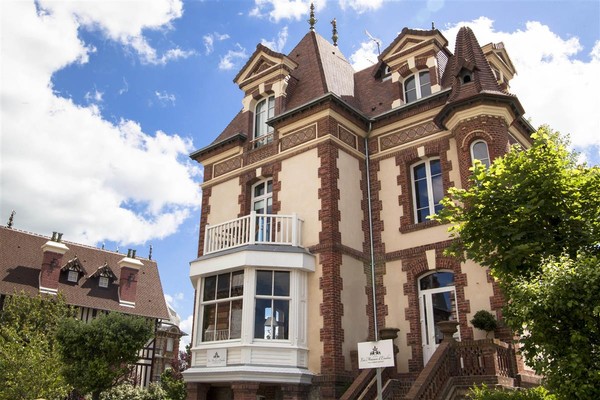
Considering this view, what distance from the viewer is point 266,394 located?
46.7 ft

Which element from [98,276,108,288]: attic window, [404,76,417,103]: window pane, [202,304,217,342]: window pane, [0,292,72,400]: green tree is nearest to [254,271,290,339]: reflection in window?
[202,304,217,342]: window pane

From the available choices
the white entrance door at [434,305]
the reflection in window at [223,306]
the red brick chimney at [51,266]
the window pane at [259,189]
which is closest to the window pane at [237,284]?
the reflection in window at [223,306]

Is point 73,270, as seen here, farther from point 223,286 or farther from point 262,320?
point 262,320

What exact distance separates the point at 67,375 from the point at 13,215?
23.4m

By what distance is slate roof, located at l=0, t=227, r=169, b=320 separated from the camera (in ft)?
103

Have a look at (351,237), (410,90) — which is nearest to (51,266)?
(351,237)

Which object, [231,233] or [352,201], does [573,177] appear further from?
[231,233]

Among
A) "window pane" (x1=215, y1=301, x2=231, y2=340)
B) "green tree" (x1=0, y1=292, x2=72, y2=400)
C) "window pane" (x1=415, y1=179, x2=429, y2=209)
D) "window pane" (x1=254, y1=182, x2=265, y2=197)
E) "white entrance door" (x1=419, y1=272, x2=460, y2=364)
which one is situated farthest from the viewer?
"green tree" (x1=0, y1=292, x2=72, y2=400)

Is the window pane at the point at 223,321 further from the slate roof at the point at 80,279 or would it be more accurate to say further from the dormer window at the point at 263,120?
the slate roof at the point at 80,279

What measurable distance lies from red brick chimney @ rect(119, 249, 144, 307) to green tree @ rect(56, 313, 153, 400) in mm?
18204

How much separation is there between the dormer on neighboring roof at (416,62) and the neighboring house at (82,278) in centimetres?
2240

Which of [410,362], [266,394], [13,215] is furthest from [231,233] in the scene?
[13,215]

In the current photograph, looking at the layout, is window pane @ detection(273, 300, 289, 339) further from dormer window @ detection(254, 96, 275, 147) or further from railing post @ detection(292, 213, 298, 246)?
dormer window @ detection(254, 96, 275, 147)

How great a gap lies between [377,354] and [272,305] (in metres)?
6.45
